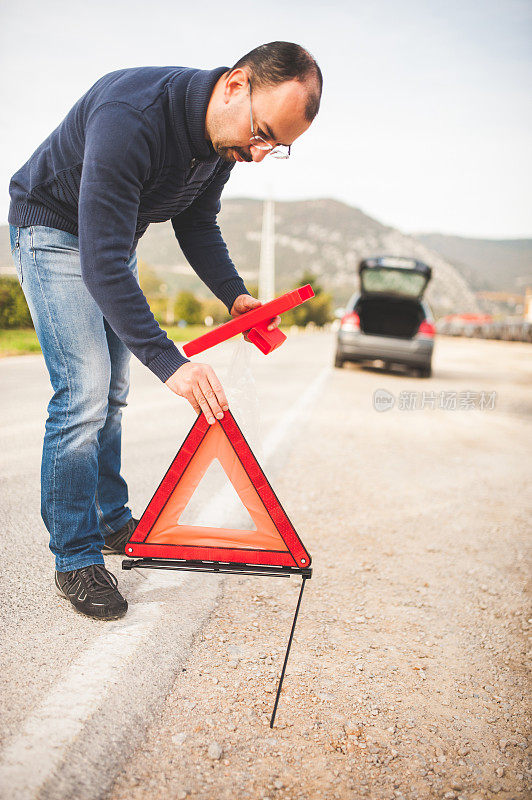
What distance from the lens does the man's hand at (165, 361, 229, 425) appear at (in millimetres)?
1752

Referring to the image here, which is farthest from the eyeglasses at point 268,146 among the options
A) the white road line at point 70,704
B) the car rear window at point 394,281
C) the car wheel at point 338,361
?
the car rear window at point 394,281

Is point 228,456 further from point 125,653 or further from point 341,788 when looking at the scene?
point 341,788

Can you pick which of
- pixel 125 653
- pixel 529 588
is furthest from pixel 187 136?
pixel 529 588

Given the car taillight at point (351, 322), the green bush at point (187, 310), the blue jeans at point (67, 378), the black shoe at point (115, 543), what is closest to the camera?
the blue jeans at point (67, 378)

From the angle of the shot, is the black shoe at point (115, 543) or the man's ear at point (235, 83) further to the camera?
the black shoe at point (115, 543)

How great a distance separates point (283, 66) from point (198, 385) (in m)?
0.94

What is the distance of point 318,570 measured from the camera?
8.98 ft

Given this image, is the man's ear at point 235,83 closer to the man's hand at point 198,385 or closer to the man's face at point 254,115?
the man's face at point 254,115

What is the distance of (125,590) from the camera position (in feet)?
7.68

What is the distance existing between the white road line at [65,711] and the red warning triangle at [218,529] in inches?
11.3

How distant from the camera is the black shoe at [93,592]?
6.81 feet

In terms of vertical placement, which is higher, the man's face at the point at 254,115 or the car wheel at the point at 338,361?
the man's face at the point at 254,115

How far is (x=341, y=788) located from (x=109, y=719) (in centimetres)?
62

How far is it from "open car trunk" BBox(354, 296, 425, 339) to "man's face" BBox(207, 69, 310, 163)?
11411 mm
